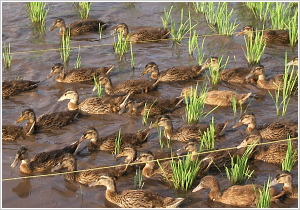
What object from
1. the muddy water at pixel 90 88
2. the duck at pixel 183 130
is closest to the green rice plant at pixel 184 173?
the muddy water at pixel 90 88

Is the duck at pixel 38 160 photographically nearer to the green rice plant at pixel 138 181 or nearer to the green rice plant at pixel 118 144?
the green rice plant at pixel 118 144

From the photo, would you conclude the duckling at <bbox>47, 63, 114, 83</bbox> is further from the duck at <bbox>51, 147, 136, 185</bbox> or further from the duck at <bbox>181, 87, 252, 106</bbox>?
the duck at <bbox>51, 147, 136, 185</bbox>

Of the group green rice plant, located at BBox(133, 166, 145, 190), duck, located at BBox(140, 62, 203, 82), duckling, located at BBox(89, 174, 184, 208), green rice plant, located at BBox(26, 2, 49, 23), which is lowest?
green rice plant, located at BBox(133, 166, 145, 190)

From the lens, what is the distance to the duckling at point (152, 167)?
7537 mm

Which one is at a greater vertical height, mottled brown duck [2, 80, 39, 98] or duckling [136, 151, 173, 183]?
mottled brown duck [2, 80, 39, 98]

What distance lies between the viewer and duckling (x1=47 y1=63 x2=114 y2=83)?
1050 cm

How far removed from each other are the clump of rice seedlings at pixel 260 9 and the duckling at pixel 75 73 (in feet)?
12.5

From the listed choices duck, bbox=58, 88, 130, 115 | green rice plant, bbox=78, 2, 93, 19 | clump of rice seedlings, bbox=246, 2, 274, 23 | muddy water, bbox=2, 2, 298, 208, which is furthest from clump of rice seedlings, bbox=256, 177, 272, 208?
green rice plant, bbox=78, 2, 93, 19

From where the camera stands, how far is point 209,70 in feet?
35.0

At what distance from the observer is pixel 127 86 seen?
10.1 metres

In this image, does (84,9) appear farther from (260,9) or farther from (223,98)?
(223,98)

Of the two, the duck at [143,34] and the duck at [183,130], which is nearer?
the duck at [183,130]

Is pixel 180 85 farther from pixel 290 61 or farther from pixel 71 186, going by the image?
pixel 71 186

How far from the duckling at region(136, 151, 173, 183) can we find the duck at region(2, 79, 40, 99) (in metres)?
3.11
